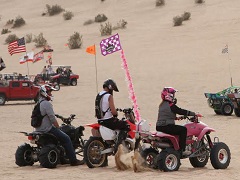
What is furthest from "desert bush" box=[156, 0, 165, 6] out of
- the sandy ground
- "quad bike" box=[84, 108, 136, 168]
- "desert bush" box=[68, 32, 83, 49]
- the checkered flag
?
"quad bike" box=[84, 108, 136, 168]

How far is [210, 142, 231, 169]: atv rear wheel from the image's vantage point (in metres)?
12.3

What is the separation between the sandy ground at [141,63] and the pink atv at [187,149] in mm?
204

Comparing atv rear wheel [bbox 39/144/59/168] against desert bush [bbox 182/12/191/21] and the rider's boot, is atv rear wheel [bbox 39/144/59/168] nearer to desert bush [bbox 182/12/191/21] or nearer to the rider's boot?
the rider's boot

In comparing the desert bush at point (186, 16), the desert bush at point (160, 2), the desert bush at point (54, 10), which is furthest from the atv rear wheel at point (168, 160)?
the desert bush at point (54, 10)

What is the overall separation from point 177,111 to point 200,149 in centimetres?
98

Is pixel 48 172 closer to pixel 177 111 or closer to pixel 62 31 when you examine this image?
pixel 177 111

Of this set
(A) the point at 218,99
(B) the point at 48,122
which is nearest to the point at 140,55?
(A) the point at 218,99

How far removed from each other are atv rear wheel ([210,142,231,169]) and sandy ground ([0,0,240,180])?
16cm

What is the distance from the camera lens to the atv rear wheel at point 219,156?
12.3m

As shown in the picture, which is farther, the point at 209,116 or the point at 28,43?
the point at 28,43

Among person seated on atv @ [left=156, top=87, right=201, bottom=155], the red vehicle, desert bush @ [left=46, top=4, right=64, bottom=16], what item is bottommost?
person seated on atv @ [left=156, top=87, right=201, bottom=155]

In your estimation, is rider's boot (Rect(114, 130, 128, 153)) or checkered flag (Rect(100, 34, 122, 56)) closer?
rider's boot (Rect(114, 130, 128, 153))

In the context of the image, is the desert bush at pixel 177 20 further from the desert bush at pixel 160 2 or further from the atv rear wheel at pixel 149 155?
the atv rear wheel at pixel 149 155

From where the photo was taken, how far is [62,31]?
6206 centimetres
